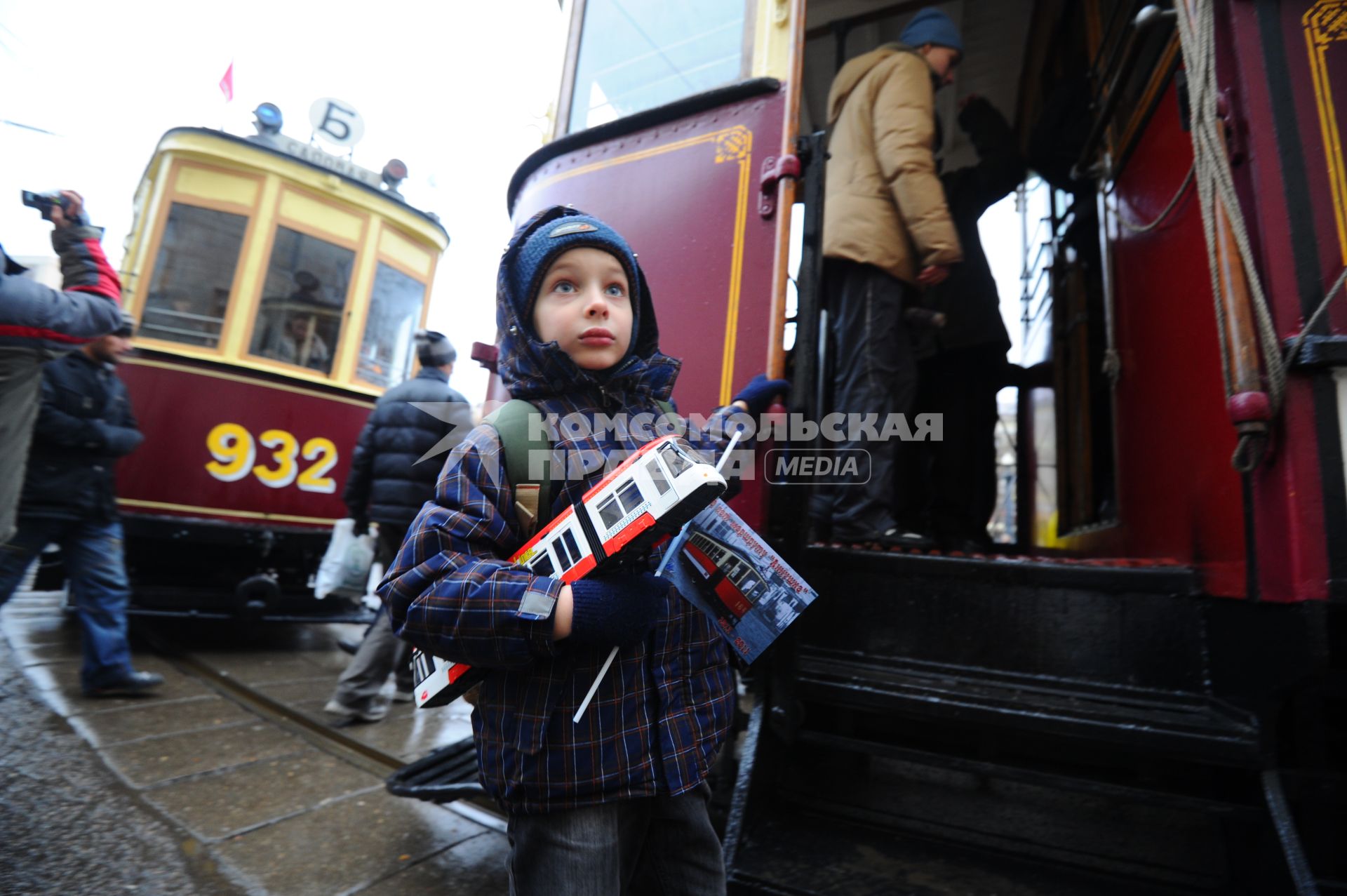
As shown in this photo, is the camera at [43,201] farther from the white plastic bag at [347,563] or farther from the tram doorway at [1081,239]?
the tram doorway at [1081,239]

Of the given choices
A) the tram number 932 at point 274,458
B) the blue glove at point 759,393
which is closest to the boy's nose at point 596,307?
the blue glove at point 759,393

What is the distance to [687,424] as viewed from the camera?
120cm

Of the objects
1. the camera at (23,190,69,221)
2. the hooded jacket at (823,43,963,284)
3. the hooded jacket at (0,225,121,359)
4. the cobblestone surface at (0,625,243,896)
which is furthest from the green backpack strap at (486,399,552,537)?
the camera at (23,190,69,221)

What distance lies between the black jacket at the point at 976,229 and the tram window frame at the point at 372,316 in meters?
3.74

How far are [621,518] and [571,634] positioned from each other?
16 centimetres

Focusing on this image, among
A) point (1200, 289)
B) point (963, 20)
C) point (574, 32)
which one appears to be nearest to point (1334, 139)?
point (1200, 289)

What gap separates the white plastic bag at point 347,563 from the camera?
338 centimetres

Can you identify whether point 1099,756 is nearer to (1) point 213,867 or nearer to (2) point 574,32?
(1) point 213,867

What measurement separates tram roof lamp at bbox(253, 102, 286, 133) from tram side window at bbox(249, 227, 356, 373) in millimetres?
789

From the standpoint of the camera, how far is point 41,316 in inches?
76.1

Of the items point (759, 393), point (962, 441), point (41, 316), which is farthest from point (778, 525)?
point (41, 316)

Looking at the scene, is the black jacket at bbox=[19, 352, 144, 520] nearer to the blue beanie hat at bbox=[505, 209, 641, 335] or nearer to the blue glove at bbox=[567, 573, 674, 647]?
the blue beanie hat at bbox=[505, 209, 641, 335]

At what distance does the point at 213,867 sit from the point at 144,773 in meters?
0.71

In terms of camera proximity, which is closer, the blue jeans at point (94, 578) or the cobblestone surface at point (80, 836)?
the cobblestone surface at point (80, 836)
